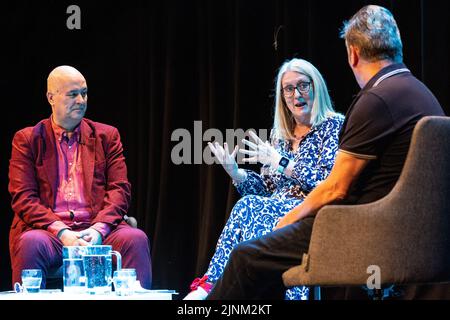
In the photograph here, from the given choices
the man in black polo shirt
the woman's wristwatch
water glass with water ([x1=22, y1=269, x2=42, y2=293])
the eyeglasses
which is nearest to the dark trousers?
the man in black polo shirt

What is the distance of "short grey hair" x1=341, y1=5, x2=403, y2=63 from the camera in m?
2.74

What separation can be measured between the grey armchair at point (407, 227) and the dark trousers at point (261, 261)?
0.55ft

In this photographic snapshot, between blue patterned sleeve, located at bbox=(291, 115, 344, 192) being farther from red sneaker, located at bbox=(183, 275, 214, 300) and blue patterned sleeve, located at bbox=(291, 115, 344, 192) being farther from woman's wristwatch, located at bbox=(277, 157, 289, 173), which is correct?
red sneaker, located at bbox=(183, 275, 214, 300)

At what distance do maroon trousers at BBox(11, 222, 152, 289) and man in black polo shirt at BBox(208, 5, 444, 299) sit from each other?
3.71 feet

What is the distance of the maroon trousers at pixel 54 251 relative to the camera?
3.67m

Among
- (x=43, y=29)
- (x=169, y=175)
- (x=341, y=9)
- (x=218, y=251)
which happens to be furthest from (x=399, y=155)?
(x=43, y=29)

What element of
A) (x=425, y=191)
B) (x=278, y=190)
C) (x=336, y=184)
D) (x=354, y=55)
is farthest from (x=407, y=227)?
(x=278, y=190)

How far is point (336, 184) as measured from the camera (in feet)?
8.72

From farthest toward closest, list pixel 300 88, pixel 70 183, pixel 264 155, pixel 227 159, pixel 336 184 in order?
1. pixel 70 183
2. pixel 300 88
3. pixel 227 159
4. pixel 264 155
5. pixel 336 184

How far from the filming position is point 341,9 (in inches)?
173

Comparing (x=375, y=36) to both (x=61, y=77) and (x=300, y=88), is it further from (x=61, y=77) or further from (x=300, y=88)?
(x=61, y=77)

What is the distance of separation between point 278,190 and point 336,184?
125cm

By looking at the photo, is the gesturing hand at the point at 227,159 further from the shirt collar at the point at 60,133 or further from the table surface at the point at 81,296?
the table surface at the point at 81,296

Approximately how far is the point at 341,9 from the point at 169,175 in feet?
5.68
